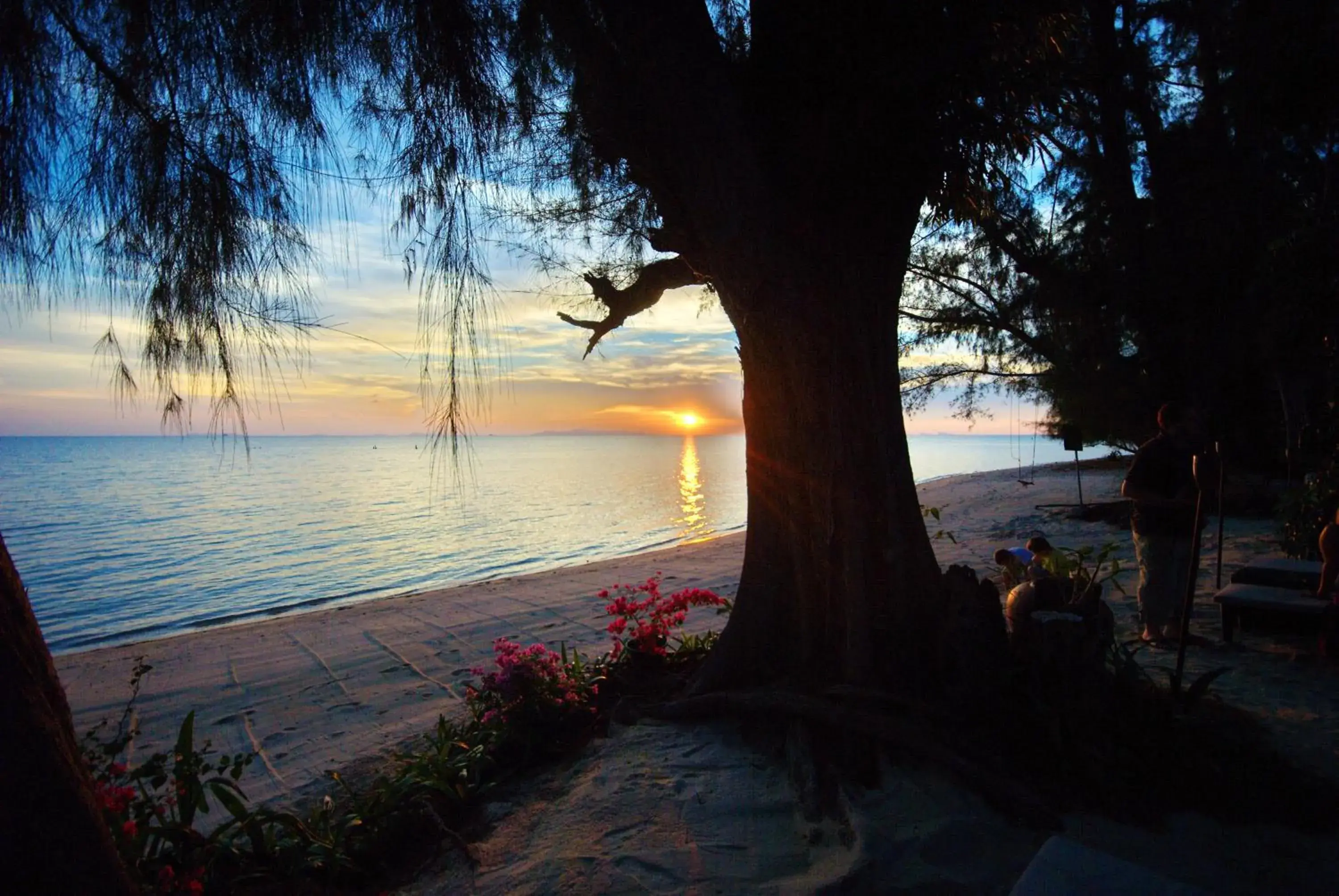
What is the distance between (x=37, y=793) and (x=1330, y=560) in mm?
7019

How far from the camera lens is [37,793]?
140cm

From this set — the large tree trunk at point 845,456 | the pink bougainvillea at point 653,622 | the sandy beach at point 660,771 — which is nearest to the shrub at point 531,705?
the sandy beach at point 660,771

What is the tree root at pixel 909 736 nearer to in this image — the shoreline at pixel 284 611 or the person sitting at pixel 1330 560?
the person sitting at pixel 1330 560

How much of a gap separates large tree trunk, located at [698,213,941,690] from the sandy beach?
2.07 ft

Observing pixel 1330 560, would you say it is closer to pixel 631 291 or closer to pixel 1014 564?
pixel 1014 564

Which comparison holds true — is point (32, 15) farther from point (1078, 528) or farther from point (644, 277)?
point (1078, 528)

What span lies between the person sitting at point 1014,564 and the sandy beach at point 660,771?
0.90 meters

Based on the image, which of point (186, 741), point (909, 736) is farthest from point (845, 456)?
point (186, 741)

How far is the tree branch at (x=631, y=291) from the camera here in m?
5.14

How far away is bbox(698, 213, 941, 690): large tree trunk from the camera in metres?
3.38

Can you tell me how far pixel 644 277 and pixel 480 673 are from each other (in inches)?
117

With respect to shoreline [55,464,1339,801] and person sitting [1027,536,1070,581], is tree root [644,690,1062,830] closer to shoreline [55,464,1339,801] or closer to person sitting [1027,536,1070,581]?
shoreline [55,464,1339,801]

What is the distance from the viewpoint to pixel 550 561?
18.8 m

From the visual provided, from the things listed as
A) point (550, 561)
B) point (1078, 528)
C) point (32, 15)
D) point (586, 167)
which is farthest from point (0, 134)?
point (550, 561)
